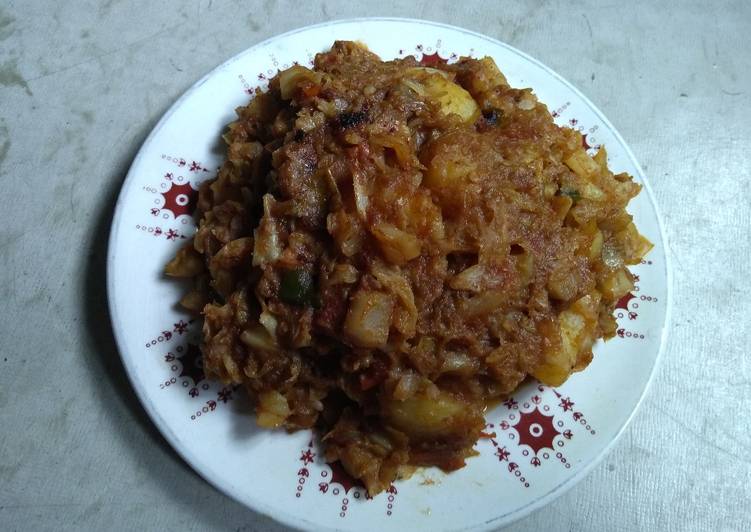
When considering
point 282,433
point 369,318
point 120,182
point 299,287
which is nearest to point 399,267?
point 369,318

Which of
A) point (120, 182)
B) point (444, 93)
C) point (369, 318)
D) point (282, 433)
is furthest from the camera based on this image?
point (120, 182)

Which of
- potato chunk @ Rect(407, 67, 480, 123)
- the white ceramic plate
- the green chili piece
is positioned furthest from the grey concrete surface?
potato chunk @ Rect(407, 67, 480, 123)

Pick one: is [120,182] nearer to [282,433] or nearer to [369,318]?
[282,433]

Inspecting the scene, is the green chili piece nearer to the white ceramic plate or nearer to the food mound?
the food mound

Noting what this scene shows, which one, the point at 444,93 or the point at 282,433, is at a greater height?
the point at 444,93

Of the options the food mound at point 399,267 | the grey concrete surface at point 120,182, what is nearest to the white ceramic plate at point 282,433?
the food mound at point 399,267
